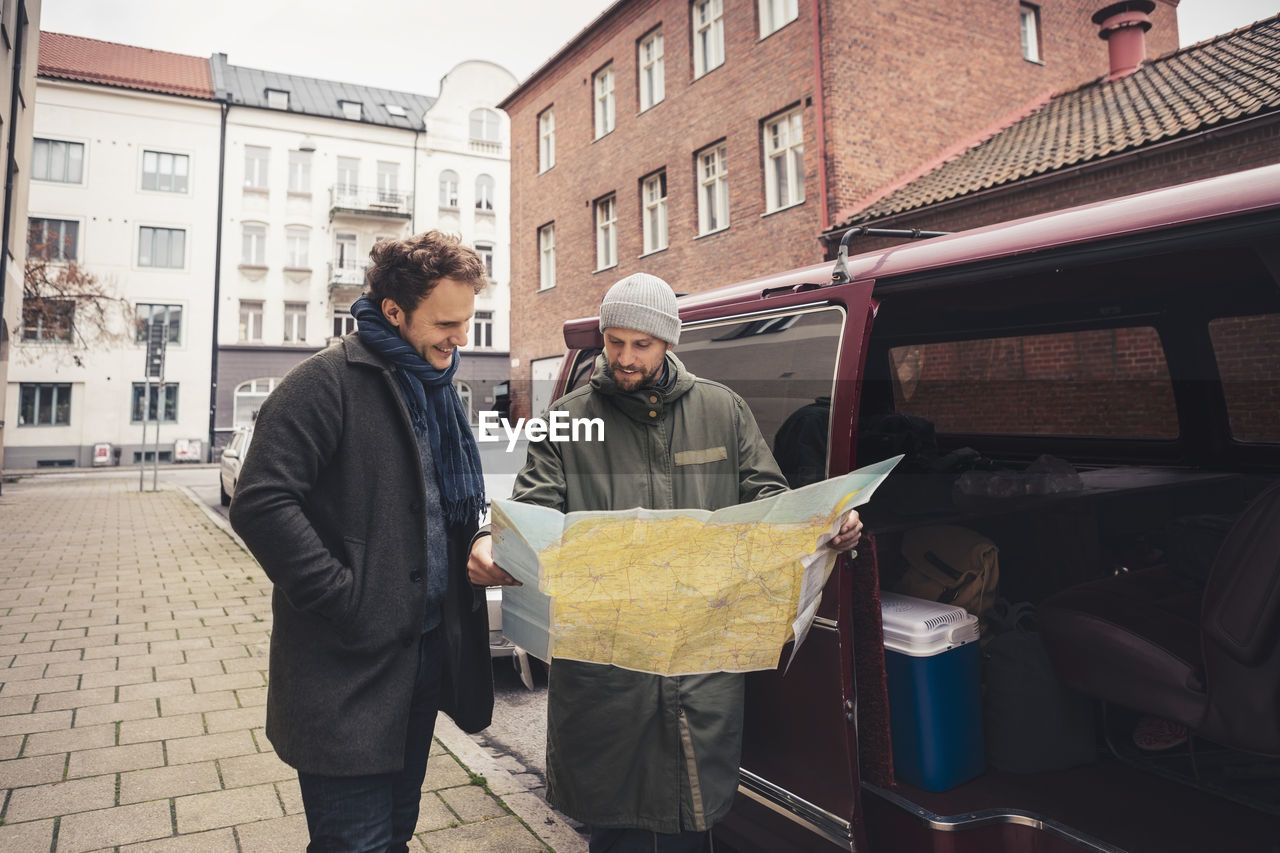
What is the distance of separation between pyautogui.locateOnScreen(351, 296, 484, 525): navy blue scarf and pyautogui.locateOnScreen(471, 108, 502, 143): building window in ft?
130

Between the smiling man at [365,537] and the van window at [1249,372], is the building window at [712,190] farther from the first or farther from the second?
the smiling man at [365,537]

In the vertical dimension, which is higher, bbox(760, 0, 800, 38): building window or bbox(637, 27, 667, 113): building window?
bbox(637, 27, 667, 113): building window

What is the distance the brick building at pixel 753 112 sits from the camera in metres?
15.2

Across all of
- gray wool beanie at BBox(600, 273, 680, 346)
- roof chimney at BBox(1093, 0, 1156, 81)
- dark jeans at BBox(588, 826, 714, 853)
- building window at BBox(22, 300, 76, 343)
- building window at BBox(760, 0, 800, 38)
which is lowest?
dark jeans at BBox(588, 826, 714, 853)

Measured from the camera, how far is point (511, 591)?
201 centimetres

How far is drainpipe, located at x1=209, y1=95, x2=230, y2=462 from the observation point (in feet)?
110

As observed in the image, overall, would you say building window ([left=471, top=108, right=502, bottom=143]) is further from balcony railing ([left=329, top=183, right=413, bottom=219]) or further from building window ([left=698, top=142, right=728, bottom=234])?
building window ([left=698, top=142, right=728, bottom=234])

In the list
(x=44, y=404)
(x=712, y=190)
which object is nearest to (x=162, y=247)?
(x=44, y=404)

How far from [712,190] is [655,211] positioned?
7.16ft

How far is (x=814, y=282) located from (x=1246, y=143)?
9.93 metres

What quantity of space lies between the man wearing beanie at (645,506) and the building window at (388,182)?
3795cm

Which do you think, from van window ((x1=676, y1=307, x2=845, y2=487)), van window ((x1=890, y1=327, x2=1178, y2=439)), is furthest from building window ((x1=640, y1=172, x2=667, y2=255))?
van window ((x1=676, y1=307, x2=845, y2=487))

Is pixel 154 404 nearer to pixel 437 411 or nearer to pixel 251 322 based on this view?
pixel 251 322

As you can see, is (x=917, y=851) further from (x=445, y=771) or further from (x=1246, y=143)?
(x=1246, y=143)
